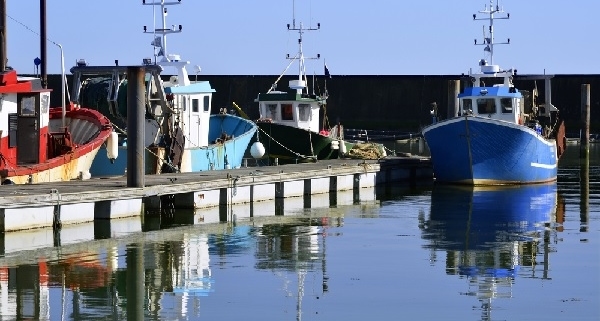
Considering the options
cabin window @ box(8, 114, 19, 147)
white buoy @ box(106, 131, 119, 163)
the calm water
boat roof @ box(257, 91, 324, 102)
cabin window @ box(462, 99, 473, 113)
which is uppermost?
boat roof @ box(257, 91, 324, 102)

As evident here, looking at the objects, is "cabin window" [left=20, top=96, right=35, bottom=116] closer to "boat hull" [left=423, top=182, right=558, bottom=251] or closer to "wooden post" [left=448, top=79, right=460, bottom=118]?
"boat hull" [left=423, top=182, right=558, bottom=251]

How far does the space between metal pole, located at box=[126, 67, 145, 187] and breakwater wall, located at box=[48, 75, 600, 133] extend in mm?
41364

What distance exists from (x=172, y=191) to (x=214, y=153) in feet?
22.9

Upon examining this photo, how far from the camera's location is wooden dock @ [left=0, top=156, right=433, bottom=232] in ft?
69.6

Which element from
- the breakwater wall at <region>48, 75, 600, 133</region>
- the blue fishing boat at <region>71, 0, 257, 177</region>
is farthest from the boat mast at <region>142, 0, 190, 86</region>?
the breakwater wall at <region>48, 75, 600, 133</region>

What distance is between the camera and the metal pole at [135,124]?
74.6ft

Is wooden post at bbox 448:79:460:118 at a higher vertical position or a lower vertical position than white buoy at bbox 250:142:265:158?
higher

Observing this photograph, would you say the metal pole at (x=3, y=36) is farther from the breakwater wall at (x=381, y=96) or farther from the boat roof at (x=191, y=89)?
the breakwater wall at (x=381, y=96)

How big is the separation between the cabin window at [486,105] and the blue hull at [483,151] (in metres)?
1.35

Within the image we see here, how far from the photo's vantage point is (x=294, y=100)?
37.5 m

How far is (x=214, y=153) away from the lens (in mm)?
30844

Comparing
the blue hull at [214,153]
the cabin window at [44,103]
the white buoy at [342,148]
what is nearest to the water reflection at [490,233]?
the white buoy at [342,148]

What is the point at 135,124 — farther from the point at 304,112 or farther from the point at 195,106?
the point at 304,112

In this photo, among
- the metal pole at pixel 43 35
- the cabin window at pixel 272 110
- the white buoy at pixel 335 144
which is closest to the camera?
the metal pole at pixel 43 35
